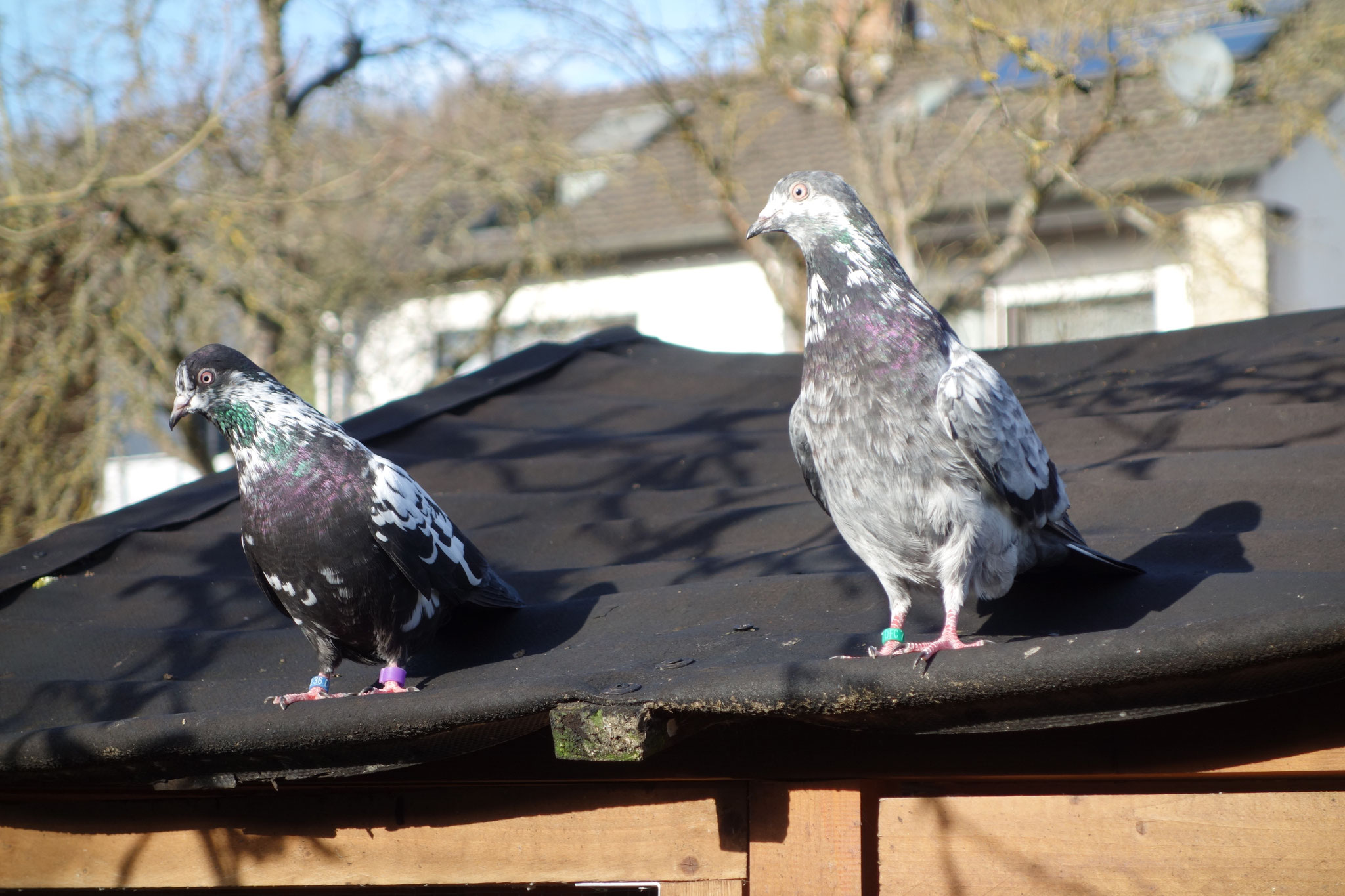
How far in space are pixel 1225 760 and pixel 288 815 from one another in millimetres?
2015

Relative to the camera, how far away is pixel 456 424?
4973 mm

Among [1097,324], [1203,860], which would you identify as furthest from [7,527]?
[1097,324]

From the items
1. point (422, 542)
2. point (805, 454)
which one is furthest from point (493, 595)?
point (805, 454)

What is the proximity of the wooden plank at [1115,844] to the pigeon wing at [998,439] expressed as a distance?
2.03 feet

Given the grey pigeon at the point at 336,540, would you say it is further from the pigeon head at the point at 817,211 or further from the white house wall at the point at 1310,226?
the white house wall at the point at 1310,226

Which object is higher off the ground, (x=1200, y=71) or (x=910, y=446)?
(x=1200, y=71)

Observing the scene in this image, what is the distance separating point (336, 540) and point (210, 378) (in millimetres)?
621

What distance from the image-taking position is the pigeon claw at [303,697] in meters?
2.60

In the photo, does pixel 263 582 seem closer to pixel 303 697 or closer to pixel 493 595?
pixel 303 697

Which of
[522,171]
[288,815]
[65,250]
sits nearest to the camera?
[288,815]

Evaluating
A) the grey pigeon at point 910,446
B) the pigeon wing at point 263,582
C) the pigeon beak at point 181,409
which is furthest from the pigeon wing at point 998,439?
the pigeon beak at point 181,409

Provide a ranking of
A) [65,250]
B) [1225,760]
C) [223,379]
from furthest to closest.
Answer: [65,250]
[223,379]
[1225,760]

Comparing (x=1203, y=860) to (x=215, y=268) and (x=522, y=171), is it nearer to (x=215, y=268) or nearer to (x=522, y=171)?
(x=215, y=268)

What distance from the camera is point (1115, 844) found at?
89.0 inches
